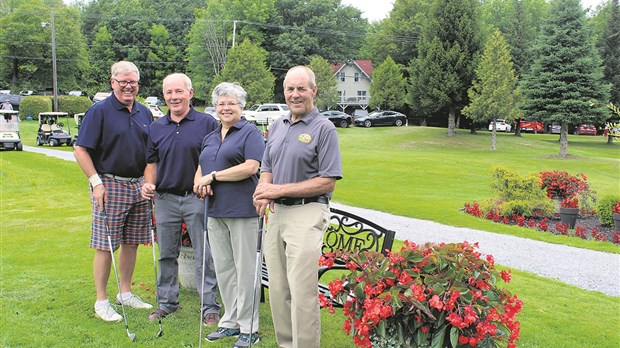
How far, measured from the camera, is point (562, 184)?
44.4 feet

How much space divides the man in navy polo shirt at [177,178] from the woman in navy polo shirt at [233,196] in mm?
269

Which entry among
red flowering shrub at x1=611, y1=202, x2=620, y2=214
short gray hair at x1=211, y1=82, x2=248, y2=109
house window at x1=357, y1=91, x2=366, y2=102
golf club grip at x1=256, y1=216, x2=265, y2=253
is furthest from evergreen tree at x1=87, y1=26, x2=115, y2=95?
golf club grip at x1=256, y1=216, x2=265, y2=253

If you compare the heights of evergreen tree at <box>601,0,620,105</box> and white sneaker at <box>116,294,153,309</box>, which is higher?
evergreen tree at <box>601,0,620,105</box>

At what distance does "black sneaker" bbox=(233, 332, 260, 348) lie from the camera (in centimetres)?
434

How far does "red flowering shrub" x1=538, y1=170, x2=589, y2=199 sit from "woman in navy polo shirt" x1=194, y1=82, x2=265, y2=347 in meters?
10.5

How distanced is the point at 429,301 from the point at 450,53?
3696 cm

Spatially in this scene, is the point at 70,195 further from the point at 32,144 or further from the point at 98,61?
the point at 98,61

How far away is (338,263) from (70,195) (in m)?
10.9

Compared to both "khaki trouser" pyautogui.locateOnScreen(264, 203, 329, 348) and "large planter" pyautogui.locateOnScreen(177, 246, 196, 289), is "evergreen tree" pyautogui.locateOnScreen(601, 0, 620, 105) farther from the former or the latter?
"khaki trouser" pyautogui.locateOnScreen(264, 203, 329, 348)

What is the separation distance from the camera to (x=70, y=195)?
13.8 m

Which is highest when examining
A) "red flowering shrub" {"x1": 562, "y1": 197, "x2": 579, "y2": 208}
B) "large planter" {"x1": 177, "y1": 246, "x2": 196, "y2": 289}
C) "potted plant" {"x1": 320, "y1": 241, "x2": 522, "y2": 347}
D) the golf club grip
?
Answer: the golf club grip

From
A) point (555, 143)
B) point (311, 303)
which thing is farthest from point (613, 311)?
point (555, 143)

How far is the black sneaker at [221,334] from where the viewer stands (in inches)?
177

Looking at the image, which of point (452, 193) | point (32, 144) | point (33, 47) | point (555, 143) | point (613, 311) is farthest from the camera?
point (33, 47)
